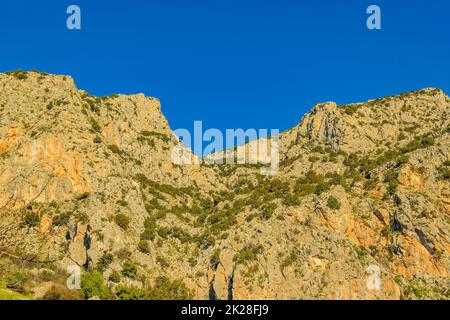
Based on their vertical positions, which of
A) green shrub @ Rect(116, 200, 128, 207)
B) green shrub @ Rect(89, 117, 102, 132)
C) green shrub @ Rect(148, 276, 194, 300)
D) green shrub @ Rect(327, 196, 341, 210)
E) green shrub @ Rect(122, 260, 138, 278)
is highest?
green shrub @ Rect(89, 117, 102, 132)

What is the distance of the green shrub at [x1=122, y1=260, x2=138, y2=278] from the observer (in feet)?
281

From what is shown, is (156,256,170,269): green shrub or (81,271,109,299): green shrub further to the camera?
(156,256,170,269): green shrub

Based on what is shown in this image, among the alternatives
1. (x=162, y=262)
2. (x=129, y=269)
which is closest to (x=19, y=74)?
(x=162, y=262)

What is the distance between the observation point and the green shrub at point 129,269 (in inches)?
3369

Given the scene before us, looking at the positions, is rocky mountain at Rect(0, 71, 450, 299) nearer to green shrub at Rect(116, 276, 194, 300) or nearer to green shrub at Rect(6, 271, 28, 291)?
green shrub at Rect(116, 276, 194, 300)

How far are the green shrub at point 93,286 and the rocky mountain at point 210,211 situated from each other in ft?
0.90

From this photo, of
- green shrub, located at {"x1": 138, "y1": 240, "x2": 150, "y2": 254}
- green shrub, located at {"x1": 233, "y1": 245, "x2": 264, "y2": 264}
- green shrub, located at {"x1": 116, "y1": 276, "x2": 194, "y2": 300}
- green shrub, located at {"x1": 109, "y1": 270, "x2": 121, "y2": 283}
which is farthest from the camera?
green shrub, located at {"x1": 138, "y1": 240, "x2": 150, "y2": 254}

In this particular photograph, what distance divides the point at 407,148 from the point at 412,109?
30221 mm

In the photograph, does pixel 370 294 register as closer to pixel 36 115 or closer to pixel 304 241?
pixel 304 241

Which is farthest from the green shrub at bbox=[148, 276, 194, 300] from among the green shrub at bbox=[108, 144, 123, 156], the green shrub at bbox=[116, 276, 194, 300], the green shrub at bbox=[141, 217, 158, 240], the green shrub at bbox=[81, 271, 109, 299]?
the green shrub at bbox=[108, 144, 123, 156]

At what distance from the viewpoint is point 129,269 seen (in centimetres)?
8606

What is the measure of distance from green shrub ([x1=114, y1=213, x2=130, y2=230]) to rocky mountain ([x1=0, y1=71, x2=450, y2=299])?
0.87 ft

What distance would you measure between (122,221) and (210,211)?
28.2m
